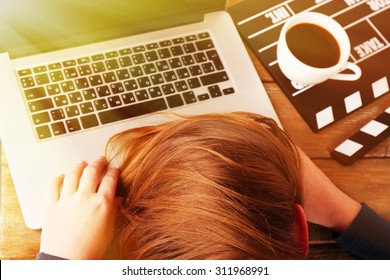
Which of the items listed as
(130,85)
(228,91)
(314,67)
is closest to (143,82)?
(130,85)

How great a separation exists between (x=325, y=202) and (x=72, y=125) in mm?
362

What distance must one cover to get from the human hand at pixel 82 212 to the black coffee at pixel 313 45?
1.04 ft

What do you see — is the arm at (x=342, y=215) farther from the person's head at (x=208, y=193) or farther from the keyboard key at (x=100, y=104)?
the keyboard key at (x=100, y=104)

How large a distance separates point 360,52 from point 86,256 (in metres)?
0.50

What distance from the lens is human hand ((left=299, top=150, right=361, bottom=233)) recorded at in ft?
2.39

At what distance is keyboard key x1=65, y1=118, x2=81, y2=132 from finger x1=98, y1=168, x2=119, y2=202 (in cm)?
7

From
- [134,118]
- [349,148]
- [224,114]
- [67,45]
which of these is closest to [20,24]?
[67,45]

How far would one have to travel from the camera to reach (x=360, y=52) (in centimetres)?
81

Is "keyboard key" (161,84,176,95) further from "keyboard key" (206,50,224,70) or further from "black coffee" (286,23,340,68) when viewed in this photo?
"black coffee" (286,23,340,68)

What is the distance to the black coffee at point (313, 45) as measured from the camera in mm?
763

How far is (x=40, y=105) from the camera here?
0.70 metres

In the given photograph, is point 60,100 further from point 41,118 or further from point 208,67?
point 208,67

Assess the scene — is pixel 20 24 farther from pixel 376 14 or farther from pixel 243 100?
pixel 376 14

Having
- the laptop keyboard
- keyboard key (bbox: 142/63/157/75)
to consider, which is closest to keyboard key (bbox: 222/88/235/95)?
the laptop keyboard
